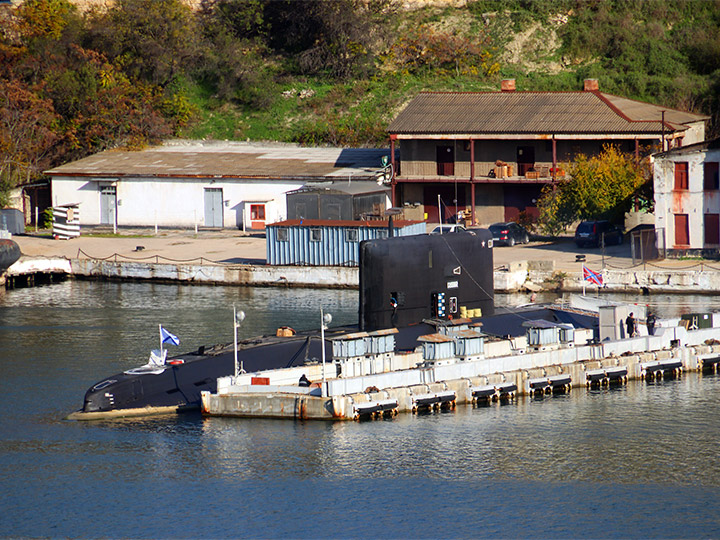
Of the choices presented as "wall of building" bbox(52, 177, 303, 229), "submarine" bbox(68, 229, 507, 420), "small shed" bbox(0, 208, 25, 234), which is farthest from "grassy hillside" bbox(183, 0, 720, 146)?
"submarine" bbox(68, 229, 507, 420)

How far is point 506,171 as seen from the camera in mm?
79500

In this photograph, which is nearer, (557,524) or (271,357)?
(557,524)

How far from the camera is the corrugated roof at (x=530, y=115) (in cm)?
7694

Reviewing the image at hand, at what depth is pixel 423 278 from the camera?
39312mm

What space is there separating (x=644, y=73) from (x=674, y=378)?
221 feet

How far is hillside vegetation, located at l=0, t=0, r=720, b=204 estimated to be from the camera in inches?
3912

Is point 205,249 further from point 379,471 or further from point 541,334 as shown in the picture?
point 379,471

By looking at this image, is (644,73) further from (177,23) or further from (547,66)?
(177,23)

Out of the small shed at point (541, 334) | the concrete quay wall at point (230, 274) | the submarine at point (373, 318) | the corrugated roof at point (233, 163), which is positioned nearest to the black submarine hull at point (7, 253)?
the concrete quay wall at point (230, 274)

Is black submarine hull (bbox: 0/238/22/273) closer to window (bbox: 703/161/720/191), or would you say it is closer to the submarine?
the submarine

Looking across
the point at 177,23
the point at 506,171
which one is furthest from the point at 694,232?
the point at 177,23

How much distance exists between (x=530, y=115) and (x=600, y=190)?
10.2 m

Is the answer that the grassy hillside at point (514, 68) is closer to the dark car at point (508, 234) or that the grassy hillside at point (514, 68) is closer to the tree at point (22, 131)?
the tree at point (22, 131)

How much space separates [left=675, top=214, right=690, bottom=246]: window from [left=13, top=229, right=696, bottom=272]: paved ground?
73.4 inches
